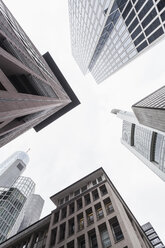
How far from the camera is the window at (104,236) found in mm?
19591

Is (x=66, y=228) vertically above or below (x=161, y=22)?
below

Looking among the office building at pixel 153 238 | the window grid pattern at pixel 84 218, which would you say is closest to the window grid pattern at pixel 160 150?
the office building at pixel 153 238

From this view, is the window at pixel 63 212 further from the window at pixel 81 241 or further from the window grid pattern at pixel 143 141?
the window grid pattern at pixel 143 141

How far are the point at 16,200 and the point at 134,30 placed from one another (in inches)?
4759

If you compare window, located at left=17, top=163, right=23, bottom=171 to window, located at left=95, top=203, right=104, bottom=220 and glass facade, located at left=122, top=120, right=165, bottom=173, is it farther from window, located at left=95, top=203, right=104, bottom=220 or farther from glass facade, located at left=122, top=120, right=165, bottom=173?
window, located at left=95, top=203, right=104, bottom=220

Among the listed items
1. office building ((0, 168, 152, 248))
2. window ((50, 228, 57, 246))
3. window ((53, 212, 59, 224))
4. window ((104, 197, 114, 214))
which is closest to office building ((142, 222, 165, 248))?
office building ((0, 168, 152, 248))

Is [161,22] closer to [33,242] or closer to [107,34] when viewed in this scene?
[107,34]

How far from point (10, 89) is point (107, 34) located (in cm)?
4768

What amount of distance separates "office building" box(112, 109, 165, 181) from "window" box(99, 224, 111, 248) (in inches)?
1826

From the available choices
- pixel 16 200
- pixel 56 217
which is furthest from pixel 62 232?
pixel 16 200

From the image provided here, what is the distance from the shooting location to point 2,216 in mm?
95375

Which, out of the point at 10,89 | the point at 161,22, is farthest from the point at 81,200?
the point at 161,22

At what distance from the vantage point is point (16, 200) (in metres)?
111

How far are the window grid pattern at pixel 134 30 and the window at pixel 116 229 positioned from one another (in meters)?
37.7
